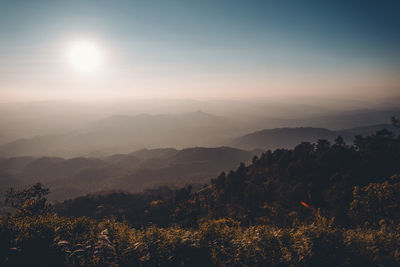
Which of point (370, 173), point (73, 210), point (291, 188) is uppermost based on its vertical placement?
point (370, 173)

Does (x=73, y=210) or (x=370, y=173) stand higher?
(x=370, y=173)

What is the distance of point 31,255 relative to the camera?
8320 millimetres

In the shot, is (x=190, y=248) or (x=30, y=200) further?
(x=30, y=200)

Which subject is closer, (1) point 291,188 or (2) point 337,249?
(2) point 337,249

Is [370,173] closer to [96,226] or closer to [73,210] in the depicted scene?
[96,226]

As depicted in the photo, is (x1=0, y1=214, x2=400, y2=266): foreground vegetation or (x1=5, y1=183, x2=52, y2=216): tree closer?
(x1=0, y1=214, x2=400, y2=266): foreground vegetation

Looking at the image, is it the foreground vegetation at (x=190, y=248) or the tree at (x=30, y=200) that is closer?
the foreground vegetation at (x=190, y=248)

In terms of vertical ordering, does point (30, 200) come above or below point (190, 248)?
below

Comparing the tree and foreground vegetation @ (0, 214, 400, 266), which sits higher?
foreground vegetation @ (0, 214, 400, 266)

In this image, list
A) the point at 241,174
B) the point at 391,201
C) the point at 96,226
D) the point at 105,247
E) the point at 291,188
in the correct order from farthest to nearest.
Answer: the point at 241,174 → the point at 291,188 → the point at 391,201 → the point at 96,226 → the point at 105,247

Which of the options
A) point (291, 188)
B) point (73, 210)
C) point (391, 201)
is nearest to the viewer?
point (391, 201)

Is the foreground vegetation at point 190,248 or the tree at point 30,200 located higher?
the foreground vegetation at point 190,248

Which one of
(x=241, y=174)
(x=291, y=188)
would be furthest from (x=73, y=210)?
(x=291, y=188)

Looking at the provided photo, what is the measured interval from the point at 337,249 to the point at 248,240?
3865mm
